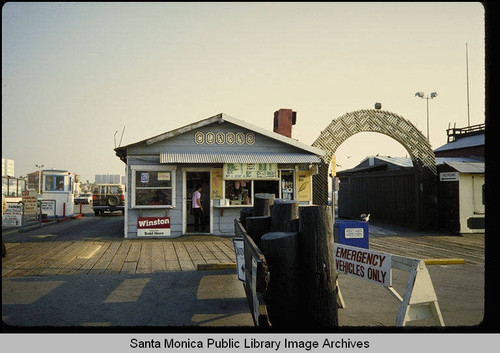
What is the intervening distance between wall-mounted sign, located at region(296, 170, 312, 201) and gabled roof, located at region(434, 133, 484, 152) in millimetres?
11551

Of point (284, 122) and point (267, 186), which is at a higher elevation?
point (284, 122)

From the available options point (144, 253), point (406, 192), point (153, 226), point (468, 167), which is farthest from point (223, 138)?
point (468, 167)

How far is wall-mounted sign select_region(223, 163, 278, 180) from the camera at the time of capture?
508 inches

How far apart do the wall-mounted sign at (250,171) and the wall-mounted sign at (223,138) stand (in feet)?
2.87

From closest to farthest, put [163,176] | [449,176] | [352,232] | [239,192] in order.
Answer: [352,232], [163,176], [239,192], [449,176]

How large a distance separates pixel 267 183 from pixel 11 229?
9.28 meters

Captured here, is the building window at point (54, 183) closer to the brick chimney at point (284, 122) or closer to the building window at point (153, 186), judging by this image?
the building window at point (153, 186)

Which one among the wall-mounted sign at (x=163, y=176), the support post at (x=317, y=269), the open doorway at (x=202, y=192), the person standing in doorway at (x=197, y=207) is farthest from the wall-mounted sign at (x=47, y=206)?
the support post at (x=317, y=269)

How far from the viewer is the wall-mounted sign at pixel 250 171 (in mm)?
12891

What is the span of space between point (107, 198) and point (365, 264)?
2291cm

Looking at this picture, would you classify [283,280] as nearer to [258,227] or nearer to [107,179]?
[258,227]

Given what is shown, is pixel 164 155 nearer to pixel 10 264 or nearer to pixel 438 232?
pixel 10 264

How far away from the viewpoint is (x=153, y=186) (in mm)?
12547

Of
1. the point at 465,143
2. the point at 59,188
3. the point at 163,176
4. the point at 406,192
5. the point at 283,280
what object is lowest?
the point at 283,280
